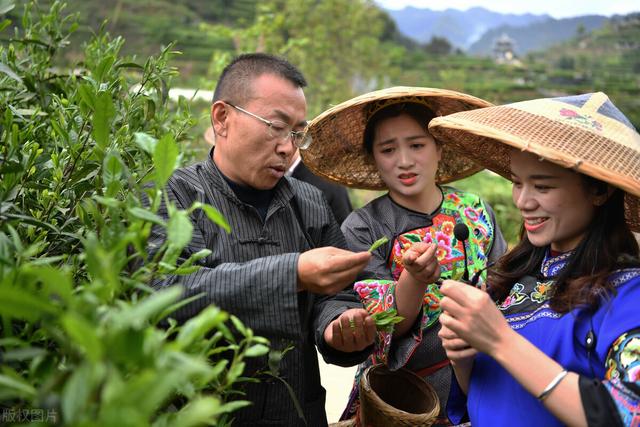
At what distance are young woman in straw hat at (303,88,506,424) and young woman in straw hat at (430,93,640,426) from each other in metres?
0.33

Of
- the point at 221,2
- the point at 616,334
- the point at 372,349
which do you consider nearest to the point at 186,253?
the point at 372,349

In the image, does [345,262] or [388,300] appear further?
[388,300]

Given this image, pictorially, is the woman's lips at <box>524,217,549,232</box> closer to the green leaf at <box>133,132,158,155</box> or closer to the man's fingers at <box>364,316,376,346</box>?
the man's fingers at <box>364,316,376,346</box>

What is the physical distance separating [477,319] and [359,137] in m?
1.12

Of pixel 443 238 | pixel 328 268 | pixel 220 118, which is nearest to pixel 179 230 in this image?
pixel 328 268

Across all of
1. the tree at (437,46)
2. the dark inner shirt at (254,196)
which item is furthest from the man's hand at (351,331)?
the tree at (437,46)

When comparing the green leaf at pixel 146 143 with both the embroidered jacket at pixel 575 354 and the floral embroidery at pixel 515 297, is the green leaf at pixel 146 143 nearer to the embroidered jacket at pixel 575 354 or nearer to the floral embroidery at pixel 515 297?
the embroidered jacket at pixel 575 354

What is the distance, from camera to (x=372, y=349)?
1.83m

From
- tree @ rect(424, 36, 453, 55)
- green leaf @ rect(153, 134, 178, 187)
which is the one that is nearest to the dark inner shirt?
green leaf @ rect(153, 134, 178, 187)

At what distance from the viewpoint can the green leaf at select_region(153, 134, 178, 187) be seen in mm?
899

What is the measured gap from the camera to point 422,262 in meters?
1.64

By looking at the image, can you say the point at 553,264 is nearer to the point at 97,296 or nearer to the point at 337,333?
the point at 337,333

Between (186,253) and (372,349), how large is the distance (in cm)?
63

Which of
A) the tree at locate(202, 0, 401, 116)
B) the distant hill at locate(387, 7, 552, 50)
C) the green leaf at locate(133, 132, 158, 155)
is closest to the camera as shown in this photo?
the green leaf at locate(133, 132, 158, 155)
